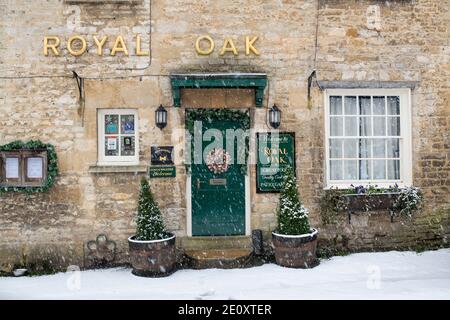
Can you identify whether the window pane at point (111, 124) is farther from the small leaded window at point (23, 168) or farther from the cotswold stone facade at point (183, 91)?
the small leaded window at point (23, 168)

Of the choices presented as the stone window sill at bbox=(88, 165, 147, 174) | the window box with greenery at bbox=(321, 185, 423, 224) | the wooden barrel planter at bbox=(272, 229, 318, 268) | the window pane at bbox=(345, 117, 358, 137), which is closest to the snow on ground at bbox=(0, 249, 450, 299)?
the wooden barrel planter at bbox=(272, 229, 318, 268)

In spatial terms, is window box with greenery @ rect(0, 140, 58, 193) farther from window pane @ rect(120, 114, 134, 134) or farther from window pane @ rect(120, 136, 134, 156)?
window pane @ rect(120, 114, 134, 134)

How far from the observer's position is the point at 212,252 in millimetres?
7469

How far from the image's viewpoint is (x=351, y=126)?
8023mm

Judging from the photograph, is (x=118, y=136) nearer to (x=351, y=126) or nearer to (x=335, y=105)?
(x=335, y=105)

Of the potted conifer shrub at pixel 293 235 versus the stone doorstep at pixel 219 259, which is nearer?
the potted conifer shrub at pixel 293 235

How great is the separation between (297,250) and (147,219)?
257cm

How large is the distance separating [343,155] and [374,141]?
69 centimetres

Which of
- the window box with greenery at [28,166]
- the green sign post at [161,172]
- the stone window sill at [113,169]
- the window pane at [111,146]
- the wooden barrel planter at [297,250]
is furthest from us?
the window pane at [111,146]

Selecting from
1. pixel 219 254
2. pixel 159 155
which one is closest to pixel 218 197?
pixel 219 254

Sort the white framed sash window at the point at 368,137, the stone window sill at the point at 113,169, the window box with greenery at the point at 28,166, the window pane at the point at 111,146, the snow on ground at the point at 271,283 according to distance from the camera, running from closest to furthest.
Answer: the snow on ground at the point at 271,283
the window box with greenery at the point at 28,166
the stone window sill at the point at 113,169
the window pane at the point at 111,146
the white framed sash window at the point at 368,137

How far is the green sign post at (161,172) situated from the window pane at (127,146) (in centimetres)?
53

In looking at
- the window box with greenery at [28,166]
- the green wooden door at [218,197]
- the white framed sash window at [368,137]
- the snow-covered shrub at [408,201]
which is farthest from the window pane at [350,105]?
the window box with greenery at [28,166]

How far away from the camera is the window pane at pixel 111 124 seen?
7.68 m
